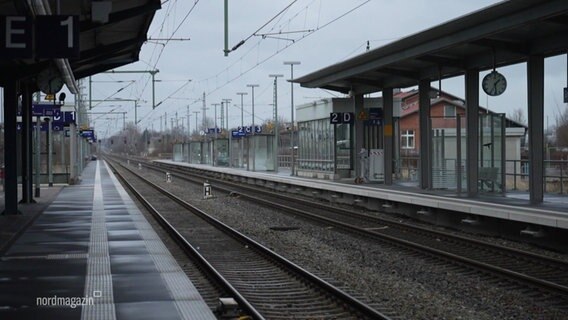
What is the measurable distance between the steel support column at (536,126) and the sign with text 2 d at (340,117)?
12728 millimetres

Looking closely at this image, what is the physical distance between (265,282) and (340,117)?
63.2 ft

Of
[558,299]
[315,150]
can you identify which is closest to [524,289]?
[558,299]

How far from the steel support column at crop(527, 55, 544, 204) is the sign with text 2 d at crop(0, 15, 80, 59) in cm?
1051

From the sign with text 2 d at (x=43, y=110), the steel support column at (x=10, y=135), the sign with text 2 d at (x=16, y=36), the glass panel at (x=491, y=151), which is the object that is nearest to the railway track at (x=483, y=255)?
the glass panel at (x=491, y=151)

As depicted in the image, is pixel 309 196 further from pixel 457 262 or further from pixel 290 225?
pixel 457 262

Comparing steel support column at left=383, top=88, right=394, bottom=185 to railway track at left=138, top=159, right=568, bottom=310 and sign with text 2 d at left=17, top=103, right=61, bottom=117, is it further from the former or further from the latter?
sign with text 2 d at left=17, top=103, right=61, bottom=117

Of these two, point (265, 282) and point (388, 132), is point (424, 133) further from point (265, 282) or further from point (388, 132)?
point (265, 282)

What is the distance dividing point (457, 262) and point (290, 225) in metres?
7.29

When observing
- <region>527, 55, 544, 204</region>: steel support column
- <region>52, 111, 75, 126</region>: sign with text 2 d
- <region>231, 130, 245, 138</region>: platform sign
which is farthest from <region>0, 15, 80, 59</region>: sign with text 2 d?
<region>231, 130, 245, 138</region>: platform sign

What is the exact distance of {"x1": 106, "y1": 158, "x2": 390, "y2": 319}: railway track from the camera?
812 centimetres

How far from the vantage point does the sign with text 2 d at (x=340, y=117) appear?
Answer: 28891 millimetres

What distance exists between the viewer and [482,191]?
786 inches

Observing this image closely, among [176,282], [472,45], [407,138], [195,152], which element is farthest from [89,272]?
[195,152]

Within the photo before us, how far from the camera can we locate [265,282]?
10188mm
